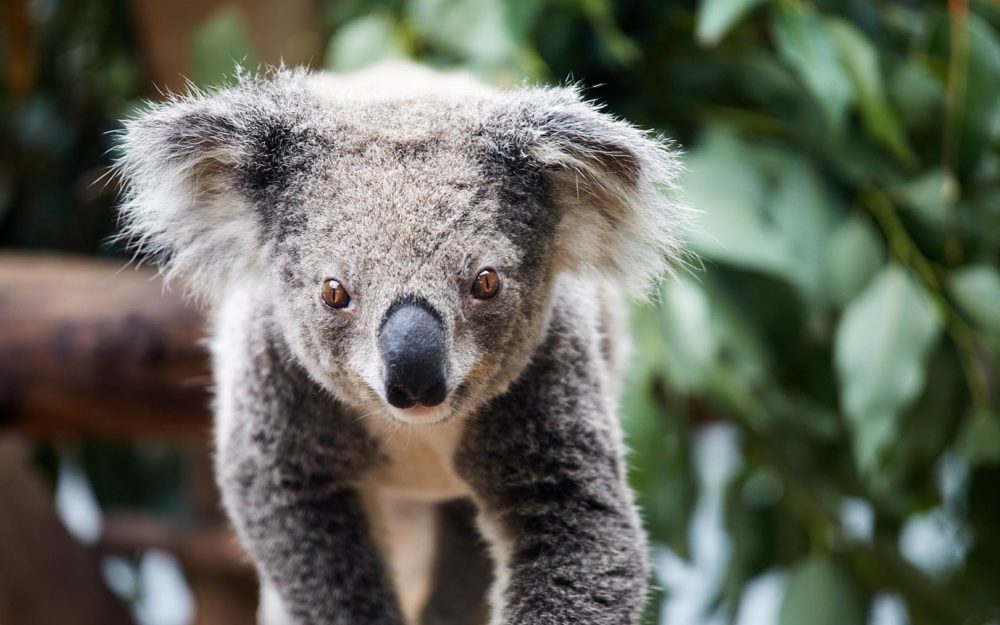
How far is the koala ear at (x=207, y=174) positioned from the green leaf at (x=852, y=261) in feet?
5.26

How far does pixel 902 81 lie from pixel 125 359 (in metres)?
2.28

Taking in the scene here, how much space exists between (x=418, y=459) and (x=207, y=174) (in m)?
0.58

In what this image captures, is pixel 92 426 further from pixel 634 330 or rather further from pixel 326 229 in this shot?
pixel 326 229

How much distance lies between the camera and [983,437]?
2.71 m

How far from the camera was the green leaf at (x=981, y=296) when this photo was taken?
8.64 feet

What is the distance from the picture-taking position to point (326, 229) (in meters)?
1.47

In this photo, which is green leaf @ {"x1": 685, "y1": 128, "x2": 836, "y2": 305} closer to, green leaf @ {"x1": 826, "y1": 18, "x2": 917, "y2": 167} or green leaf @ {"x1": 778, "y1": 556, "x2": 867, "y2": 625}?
green leaf @ {"x1": 826, "y1": 18, "x2": 917, "y2": 167}

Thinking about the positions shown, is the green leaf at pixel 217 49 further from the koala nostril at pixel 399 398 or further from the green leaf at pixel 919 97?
the koala nostril at pixel 399 398

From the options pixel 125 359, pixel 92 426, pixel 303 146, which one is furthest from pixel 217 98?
pixel 92 426

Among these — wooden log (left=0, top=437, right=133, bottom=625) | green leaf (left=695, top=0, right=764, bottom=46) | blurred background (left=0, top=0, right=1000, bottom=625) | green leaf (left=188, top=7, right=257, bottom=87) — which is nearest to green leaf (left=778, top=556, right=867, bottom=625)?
blurred background (left=0, top=0, right=1000, bottom=625)

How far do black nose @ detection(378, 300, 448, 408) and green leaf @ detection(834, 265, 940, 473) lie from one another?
1430mm

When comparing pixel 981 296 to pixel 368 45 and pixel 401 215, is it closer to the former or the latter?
pixel 368 45

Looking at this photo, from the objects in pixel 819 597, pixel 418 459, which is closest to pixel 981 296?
pixel 819 597

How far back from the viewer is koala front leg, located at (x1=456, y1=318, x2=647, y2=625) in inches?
64.3
